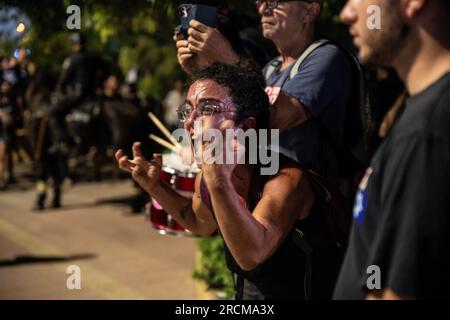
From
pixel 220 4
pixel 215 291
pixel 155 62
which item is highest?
pixel 220 4

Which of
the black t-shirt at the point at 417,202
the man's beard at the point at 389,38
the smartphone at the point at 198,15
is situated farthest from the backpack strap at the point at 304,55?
the black t-shirt at the point at 417,202

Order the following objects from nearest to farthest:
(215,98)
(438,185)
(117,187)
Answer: (438,185)
(215,98)
(117,187)

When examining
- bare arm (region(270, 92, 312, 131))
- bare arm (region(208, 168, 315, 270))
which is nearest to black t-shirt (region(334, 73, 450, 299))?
bare arm (region(208, 168, 315, 270))

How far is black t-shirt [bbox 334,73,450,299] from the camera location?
4.09ft

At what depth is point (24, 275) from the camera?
19.0ft

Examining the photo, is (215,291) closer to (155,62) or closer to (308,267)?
(308,267)

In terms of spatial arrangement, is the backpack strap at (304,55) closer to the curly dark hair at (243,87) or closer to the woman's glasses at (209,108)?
the curly dark hair at (243,87)

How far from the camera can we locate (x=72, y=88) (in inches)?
375

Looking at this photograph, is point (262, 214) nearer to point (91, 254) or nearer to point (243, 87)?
point (243, 87)

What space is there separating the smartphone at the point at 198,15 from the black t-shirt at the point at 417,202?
4.85 ft

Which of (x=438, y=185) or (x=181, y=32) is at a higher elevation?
(x=181, y=32)

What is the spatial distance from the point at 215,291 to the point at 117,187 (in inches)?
239

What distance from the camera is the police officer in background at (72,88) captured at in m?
9.26

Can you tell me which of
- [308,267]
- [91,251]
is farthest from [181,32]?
[91,251]
